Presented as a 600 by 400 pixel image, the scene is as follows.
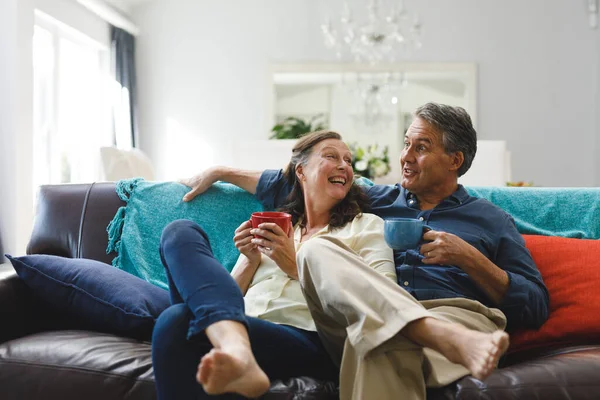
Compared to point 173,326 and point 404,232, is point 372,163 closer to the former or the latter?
point 404,232

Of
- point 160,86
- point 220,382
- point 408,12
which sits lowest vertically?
point 220,382

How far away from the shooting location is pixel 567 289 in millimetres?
1865

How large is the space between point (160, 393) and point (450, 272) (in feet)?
2.83

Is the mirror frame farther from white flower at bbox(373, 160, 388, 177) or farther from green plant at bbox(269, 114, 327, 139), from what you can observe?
white flower at bbox(373, 160, 388, 177)

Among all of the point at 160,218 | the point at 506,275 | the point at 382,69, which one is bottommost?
the point at 506,275

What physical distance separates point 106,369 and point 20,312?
46 centimetres

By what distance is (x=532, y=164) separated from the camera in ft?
21.3

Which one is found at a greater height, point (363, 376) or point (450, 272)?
point (450, 272)

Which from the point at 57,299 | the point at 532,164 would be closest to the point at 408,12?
the point at 532,164

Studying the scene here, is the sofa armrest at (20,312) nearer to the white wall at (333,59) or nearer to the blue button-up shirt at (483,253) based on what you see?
the blue button-up shirt at (483,253)

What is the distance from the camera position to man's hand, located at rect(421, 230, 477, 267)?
5.48 feet

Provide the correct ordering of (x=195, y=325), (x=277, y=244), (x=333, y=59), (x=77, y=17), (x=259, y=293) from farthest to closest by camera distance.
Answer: (x=333, y=59)
(x=77, y=17)
(x=259, y=293)
(x=277, y=244)
(x=195, y=325)

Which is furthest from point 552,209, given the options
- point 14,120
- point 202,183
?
point 14,120

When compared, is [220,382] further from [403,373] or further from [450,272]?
[450,272]
